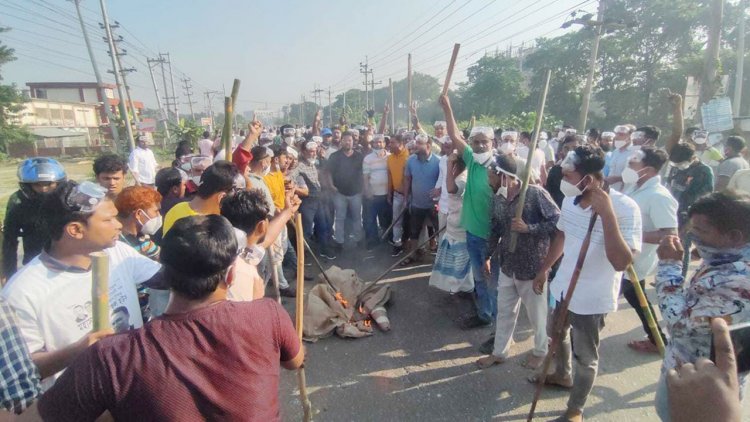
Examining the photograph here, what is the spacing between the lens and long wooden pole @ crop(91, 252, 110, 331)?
60.4 inches

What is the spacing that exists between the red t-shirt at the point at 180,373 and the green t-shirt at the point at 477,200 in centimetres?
325

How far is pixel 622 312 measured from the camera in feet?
16.0

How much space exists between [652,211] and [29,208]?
5269 millimetres

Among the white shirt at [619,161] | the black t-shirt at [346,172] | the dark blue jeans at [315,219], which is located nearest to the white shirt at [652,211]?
the white shirt at [619,161]

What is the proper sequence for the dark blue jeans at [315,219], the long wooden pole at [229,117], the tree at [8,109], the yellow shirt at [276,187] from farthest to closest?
the tree at [8,109] < the dark blue jeans at [315,219] < the yellow shirt at [276,187] < the long wooden pole at [229,117]

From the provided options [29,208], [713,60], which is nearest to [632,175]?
[29,208]

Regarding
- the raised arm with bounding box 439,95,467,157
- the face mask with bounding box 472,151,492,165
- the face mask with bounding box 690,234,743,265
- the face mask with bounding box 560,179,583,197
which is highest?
the raised arm with bounding box 439,95,467,157

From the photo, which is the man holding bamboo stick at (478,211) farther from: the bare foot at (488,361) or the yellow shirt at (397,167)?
the yellow shirt at (397,167)

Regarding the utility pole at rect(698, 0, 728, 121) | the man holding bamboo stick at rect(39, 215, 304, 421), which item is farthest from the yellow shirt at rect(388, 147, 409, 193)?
the utility pole at rect(698, 0, 728, 121)

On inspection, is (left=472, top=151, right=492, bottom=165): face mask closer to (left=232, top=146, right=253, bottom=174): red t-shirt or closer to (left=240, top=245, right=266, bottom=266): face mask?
(left=232, top=146, right=253, bottom=174): red t-shirt

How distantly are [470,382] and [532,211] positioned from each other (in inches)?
65.1

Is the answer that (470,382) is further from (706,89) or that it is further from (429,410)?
(706,89)

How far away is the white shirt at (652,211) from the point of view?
3502 millimetres

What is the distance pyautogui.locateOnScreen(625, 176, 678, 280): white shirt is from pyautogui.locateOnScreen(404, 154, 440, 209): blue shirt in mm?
2967
